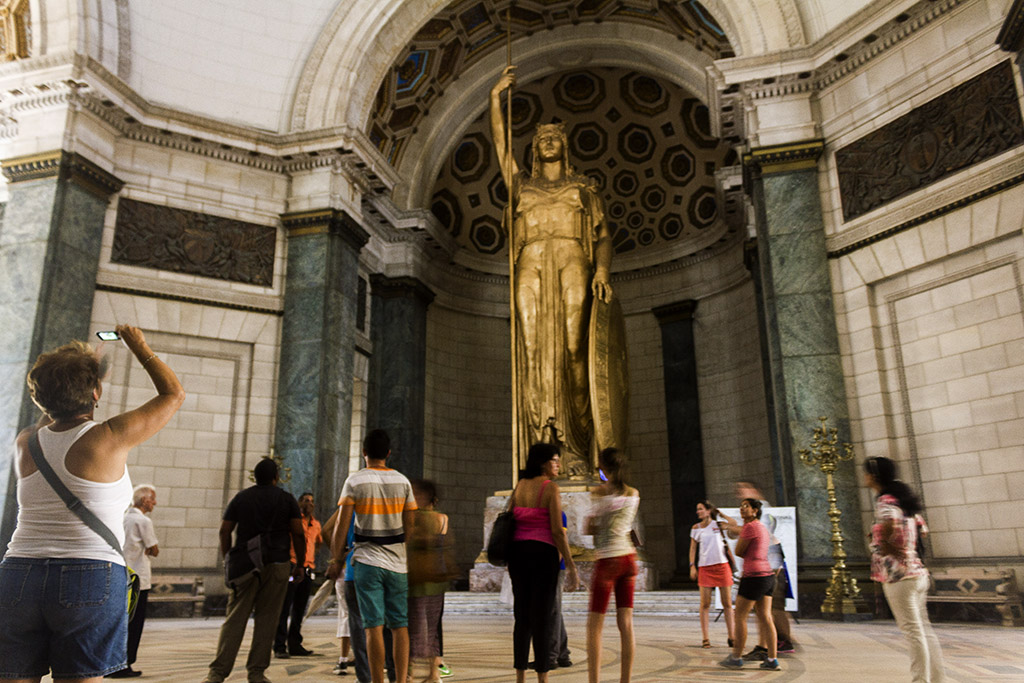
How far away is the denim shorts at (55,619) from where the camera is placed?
196 centimetres

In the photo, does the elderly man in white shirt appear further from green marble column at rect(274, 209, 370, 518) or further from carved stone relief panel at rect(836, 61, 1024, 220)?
carved stone relief panel at rect(836, 61, 1024, 220)

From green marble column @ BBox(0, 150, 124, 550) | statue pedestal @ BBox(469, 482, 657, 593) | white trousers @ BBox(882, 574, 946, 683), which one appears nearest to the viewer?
white trousers @ BBox(882, 574, 946, 683)

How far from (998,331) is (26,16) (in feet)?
41.2

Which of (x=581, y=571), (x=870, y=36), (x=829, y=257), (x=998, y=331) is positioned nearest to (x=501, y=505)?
(x=581, y=571)

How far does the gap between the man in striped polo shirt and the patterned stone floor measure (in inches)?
29.0

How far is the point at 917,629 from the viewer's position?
11.7 feet

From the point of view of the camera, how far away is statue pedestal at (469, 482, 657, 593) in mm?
9414

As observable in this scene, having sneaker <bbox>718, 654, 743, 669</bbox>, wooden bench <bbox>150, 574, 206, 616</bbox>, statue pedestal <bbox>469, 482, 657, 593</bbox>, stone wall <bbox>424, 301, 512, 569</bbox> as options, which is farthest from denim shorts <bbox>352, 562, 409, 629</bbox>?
stone wall <bbox>424, 301, 512, 569</bbox>

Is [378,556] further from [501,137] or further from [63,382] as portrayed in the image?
[501,137]

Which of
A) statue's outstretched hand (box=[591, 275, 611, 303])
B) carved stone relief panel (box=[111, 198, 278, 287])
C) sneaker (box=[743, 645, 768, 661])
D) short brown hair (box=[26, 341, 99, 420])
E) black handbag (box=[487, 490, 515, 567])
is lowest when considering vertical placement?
sneaker (box=[743, 645, 768, 661])

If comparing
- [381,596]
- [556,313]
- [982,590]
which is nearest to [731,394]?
[556,313]

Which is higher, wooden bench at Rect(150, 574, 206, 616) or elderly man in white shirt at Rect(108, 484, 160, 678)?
elderly man in white shirt at Rect(108, 484, 160, 678)

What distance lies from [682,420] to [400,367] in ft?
18.5

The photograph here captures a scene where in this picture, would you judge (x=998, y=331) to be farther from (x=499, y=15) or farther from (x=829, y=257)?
(x=499, y=15)
